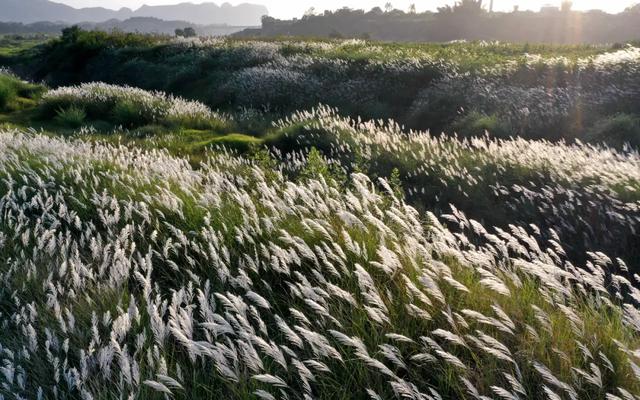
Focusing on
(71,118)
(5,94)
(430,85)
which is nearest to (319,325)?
(71,118)

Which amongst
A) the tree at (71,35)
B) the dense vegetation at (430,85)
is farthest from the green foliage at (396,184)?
the tree at (71,35)

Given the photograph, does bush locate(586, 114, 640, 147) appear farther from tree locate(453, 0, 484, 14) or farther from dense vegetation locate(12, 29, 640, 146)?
tree locate(453, 0, 484, 14)

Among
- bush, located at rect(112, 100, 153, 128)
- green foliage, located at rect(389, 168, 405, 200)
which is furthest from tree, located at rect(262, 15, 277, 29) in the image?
green foliage, located at rect(389, 168, 405, 200)

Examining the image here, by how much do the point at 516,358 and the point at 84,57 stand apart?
1343 inches

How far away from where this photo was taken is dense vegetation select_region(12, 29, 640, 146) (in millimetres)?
12438

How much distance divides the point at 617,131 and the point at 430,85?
650cm

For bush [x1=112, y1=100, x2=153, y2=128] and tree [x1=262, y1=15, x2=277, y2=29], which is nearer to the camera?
bush [x1=112, y1=100, x2=153, y2=128]

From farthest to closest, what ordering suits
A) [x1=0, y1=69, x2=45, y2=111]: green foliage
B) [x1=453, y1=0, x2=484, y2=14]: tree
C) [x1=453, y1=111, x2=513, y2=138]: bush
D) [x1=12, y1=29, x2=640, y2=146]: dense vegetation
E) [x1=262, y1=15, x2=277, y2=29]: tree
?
[x1=262, y1=15, x2=277, y2=29]: tree
[x1=453, y1=0, x2=484, y2=14]: tree
[x1=0, y1=69, x2=45, y2=111]: green foliage
[x1=12, y1=29, x2=640, y2=146]: dense vegetation
[x1=453, y1=111, x2=513, y2=138]: bush

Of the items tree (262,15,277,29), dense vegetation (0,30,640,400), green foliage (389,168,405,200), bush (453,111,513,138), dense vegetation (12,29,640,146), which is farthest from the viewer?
tree (262,15,277,29)

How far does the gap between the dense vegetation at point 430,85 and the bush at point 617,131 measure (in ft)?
0.07

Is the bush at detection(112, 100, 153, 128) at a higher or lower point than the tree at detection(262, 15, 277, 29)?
lower

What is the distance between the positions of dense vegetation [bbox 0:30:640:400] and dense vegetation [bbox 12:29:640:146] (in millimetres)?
147

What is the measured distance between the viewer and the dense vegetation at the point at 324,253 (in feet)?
8.36

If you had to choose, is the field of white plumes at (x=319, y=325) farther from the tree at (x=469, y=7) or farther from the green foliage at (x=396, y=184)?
the tree at (x=469, y=7)
